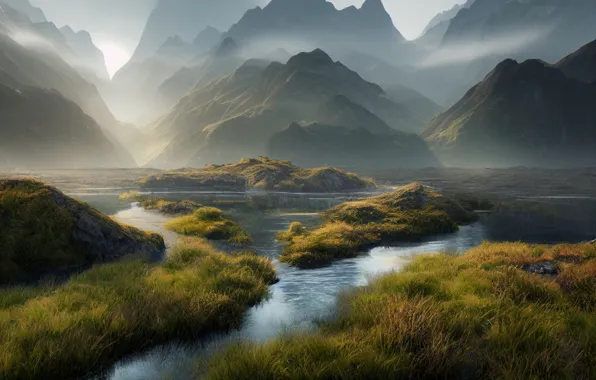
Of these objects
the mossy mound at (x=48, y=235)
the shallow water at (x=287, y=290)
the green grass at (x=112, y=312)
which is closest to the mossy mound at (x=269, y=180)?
the shallow water at (x=287, y=290)

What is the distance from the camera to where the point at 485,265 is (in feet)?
71.8

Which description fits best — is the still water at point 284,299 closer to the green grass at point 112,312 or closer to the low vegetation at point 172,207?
the green grass at point 112,312

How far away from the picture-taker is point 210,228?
132 ft

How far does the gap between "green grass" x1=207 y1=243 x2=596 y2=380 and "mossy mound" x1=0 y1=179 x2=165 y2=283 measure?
15.7 metres

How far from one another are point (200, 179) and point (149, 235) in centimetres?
9518

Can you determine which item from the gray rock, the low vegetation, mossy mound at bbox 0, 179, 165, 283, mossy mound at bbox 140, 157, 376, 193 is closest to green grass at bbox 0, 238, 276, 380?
mossy mound at bbox 0, 179, 165, 283

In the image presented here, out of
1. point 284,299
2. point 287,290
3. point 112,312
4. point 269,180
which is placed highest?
point 269,180

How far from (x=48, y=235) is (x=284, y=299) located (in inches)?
563

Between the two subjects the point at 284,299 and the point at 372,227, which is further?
the point at 372,227

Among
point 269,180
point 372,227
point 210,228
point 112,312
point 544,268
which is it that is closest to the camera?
point 112,312

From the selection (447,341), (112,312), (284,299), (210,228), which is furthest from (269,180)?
(447,341)

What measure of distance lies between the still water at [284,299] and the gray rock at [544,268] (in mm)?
7580

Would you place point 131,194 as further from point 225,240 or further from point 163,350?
point 163,350

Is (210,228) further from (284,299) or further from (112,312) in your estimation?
(112,312)
